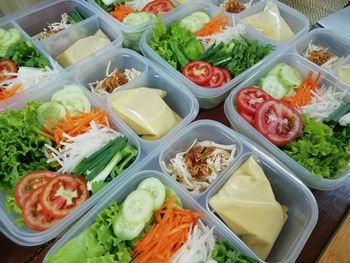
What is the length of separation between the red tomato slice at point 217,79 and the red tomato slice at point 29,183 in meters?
0.83

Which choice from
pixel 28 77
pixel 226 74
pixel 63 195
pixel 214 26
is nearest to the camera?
pixel 63 195

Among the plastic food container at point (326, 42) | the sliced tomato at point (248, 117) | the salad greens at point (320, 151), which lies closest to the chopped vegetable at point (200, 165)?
the sliced tomato at point (248, 117)

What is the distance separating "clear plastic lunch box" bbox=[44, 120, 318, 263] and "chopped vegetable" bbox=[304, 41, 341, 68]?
74 cm

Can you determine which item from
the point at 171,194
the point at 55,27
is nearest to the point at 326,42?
the point at 171,194

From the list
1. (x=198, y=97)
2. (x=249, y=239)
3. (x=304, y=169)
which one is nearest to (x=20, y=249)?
(x=249, y=239)

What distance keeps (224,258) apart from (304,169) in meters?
0.48

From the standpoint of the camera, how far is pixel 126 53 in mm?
1705

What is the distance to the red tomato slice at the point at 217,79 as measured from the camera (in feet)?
5.21

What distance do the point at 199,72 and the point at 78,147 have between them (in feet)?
2.28

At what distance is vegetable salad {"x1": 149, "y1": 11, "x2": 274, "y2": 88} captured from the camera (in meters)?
1.62

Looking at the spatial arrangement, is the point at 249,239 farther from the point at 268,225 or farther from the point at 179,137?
the point at 179,137

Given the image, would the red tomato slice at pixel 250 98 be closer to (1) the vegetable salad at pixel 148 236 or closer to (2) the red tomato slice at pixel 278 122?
(2) the red tomato slice at pixel 278 122

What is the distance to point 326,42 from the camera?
1.86 meters

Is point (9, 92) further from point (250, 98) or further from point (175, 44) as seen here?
point (250, 98)
